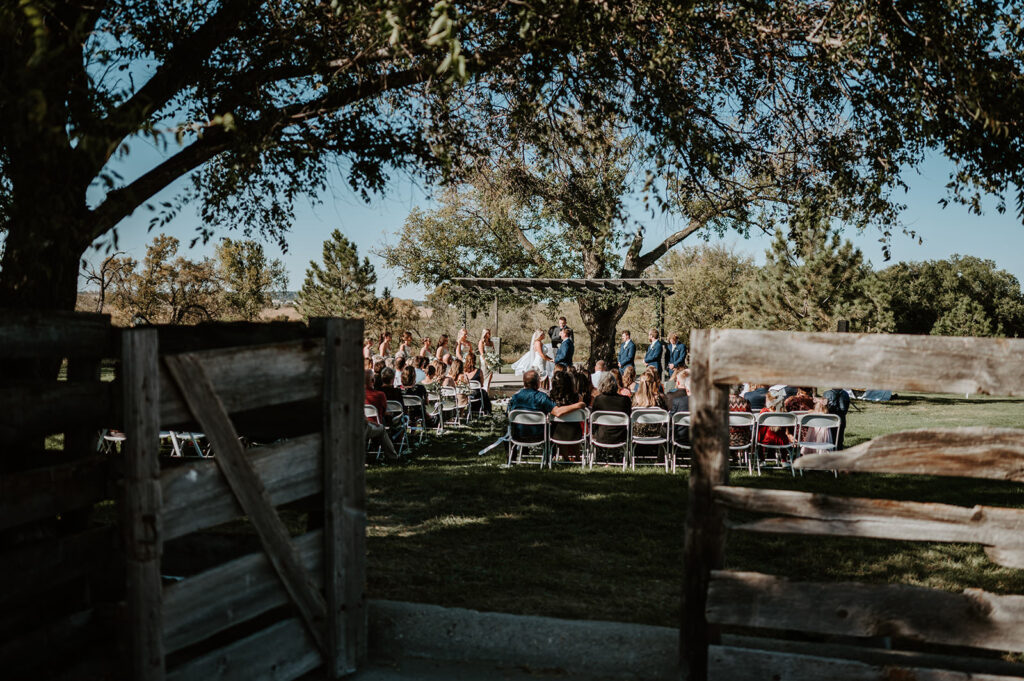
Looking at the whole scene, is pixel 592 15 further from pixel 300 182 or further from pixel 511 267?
pixel 511 267

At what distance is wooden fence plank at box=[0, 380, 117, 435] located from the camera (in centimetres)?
316

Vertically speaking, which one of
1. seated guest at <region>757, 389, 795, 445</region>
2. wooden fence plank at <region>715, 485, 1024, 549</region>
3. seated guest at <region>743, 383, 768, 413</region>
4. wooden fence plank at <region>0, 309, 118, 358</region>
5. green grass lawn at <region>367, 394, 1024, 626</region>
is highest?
wooden fence plank at <region>0, 309, 118, 358</region>

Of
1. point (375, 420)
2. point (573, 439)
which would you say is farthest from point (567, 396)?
point (375, 420)

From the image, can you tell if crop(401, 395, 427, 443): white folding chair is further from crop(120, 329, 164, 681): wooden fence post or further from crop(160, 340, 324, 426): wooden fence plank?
crop(120, 329, 164, 681): wooden fence post

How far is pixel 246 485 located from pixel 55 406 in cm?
85

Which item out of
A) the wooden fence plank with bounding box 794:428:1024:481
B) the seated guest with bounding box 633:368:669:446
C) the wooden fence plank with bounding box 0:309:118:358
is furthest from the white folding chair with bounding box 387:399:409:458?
the wooden fence plank with bounding box 794:428:1024:481

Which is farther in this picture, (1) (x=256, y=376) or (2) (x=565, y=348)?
(2) (x=565, y=348)

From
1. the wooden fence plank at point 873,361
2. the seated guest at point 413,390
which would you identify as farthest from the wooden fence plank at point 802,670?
the seated guest at point 413,390

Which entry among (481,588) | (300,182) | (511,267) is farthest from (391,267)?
(481,588)

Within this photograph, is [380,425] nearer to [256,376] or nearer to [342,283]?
[256,376]

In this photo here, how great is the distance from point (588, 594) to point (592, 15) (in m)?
3.84

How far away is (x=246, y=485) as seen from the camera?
3.45 m

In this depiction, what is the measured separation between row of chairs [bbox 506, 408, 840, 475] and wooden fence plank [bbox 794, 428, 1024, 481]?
648 cm

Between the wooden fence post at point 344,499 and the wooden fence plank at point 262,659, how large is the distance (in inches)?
5.8
